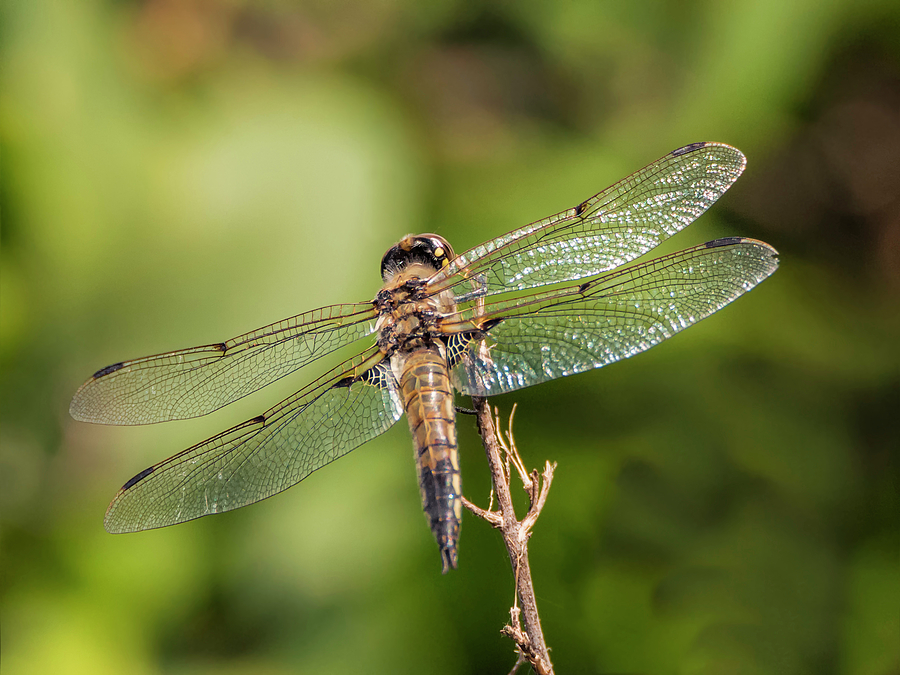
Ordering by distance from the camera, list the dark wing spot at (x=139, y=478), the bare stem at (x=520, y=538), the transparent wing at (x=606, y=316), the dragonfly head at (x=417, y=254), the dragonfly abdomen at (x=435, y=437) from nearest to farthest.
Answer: the bare stem at (x=520, y=538), the dragonfly abdomen at (x=435, y=437), the transparent wing at (x=606, y=316), the dark wing spot at (x=139, y=478), the dragonfly head at (x=417, y=254)

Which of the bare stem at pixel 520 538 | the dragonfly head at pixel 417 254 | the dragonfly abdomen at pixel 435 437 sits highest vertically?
the dragonfly head at pixel 417 254

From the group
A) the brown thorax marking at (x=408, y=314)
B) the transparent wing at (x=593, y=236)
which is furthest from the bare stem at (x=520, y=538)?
the transparent wing at (x=593, y=236)

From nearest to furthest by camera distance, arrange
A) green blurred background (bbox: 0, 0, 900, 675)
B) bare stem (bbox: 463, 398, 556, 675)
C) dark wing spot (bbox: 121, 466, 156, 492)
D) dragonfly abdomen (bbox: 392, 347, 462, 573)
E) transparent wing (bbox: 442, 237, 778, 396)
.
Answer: bare stem (bbox: 463, 398, 556, 675) < dragonfly abdomen (bbox: 392, 347, 462, 573) < transparent wing (bbox: 442, 237, 778, 396) < dark wing spot (bbox: 121, 466, 156, 492) < green blurred background (bbox: 0, 0, 900, 675)

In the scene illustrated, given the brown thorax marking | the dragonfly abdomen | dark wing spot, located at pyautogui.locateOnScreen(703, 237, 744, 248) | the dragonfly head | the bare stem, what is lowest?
the bare stem

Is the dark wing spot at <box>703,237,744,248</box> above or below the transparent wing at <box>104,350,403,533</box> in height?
above

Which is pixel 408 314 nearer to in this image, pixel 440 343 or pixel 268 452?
pixel 440 343

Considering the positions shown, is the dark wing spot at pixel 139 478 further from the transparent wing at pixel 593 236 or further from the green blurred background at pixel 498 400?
the transparent wing at pixel 593 236

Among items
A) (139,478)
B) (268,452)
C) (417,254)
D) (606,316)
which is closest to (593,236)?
(606,316)

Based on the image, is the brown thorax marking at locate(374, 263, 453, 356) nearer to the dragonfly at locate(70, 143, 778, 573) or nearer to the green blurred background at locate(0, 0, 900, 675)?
the dragonfly at locate(70, 143, 778, 573)

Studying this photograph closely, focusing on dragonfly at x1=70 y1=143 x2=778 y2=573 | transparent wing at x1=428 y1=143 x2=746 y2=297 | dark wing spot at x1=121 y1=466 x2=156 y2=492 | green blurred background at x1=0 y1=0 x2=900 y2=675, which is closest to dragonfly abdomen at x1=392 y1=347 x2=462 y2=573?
dragonfly at x1=70 y1=143 x2=778 y2=573
